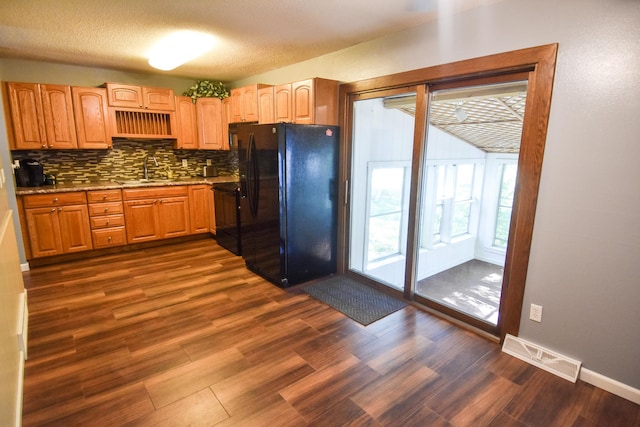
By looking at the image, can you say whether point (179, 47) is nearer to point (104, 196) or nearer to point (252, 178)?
point (252, 178)

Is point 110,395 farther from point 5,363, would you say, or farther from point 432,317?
point 432,317

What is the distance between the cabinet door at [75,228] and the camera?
156 inches

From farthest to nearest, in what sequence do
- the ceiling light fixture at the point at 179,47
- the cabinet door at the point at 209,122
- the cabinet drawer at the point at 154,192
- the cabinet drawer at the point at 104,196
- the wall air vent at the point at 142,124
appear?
1. the cabinet door at the point at 209,122
2. the wall air vent at the point at 142,124
3. the cabinet drawer at the point at 154,192
4. the cabinet drawer at the point at 104,196
5. the ceiling light fixture at the point at 179,47

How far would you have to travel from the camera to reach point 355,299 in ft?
10.5

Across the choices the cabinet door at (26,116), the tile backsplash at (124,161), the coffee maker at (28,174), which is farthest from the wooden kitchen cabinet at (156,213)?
the cabinet door at (26,116)

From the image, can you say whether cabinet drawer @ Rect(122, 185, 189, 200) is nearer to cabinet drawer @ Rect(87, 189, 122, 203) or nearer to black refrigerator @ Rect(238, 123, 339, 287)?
cabinet drawer @ Rect(87, 189, 122, 203)

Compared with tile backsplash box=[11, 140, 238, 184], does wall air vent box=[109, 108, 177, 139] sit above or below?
above

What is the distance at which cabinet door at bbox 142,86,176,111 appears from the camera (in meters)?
4.61

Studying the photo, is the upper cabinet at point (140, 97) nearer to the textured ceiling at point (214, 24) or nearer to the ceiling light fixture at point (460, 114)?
the textured ceiling at point (214, 24)

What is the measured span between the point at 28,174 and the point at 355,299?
4176 mm

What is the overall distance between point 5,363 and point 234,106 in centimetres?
392

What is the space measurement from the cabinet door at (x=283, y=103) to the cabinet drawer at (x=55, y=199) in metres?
2.60

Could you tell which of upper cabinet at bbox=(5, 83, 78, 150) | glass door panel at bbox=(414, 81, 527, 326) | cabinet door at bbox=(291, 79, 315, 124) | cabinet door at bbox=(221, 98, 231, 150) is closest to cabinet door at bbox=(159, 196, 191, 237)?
cabinet door at bbox=(221, 98, 231, 150)

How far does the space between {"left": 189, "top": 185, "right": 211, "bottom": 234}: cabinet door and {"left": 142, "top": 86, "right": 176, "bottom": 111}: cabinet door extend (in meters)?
1.22
